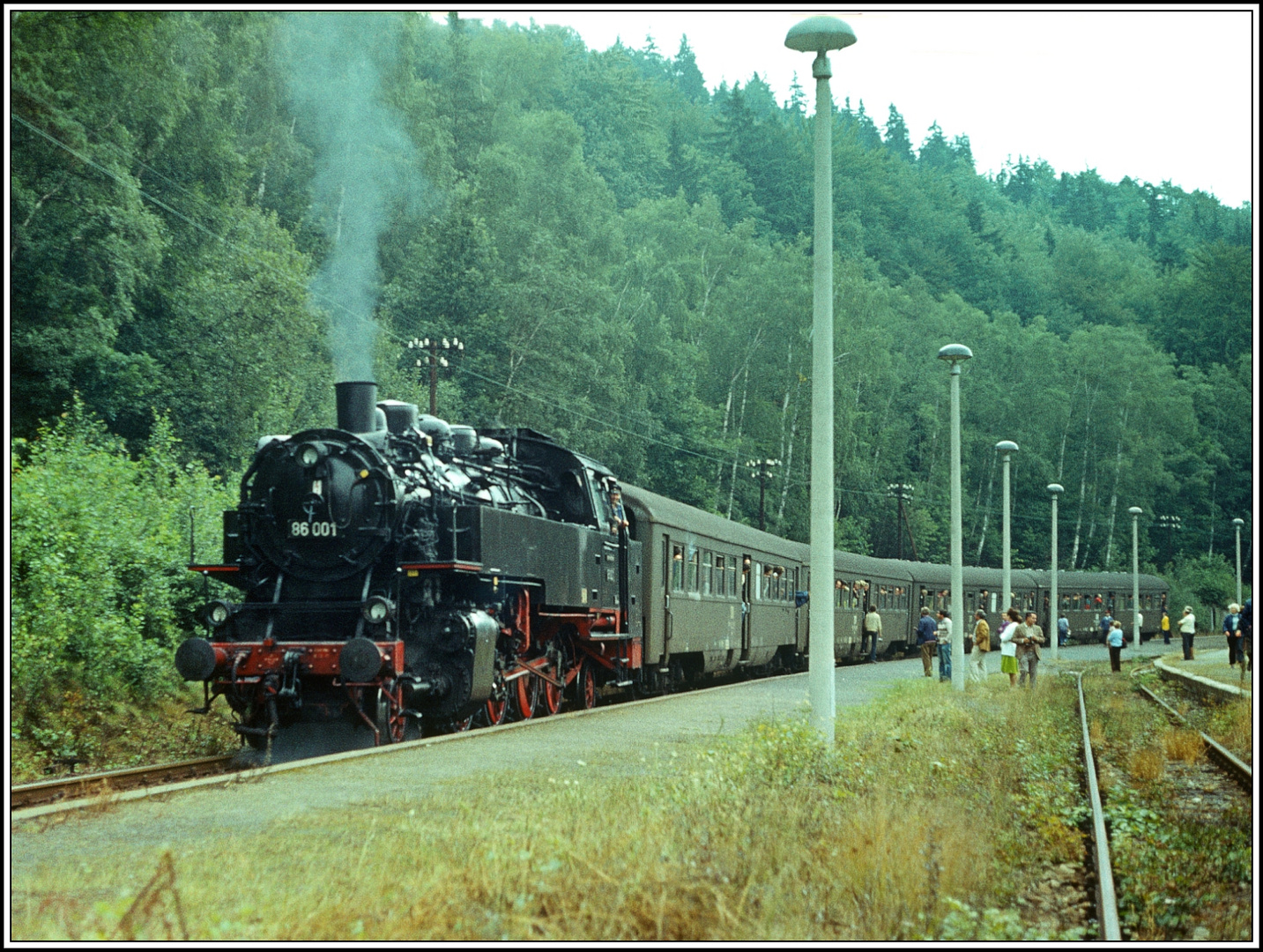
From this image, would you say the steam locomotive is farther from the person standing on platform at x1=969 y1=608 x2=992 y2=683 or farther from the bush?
the person standing on platform at x1=969 y1=608 x2=992 y2=683

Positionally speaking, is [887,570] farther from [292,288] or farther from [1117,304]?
[1117,304]

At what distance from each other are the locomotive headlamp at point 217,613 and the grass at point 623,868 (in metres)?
4.10

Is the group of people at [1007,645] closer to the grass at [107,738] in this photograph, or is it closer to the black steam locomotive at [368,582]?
the black steam locomotive at [368,582]

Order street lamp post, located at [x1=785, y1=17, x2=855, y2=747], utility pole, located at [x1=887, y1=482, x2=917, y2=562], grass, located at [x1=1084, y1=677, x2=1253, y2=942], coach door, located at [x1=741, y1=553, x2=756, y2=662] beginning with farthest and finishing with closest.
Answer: utility pole, located at [x1=887, y1=482, x2=917, y2=562]
coach door, located at [x1=741, y1=553, x2=756, y2=662]
street lamp post, located at [x1=785, y1=17, x2=855, y2=747]
grass, located at [x1=1084, y1=677, x2=1253, y2=942]

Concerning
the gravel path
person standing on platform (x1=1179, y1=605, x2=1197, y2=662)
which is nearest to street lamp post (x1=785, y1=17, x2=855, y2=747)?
A: the gravel path

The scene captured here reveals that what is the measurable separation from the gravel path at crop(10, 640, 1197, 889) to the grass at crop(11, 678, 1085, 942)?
0.32 meters

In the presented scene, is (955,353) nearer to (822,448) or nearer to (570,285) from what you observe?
(822,448)

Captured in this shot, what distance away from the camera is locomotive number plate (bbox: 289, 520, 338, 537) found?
12.0 m

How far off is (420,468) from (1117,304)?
8191cm

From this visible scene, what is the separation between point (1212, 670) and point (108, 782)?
84.8ft

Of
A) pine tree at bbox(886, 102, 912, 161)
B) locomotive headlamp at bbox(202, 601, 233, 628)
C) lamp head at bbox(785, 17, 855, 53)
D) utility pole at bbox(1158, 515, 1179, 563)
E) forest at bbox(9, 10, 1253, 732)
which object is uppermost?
pine tree at bbox(886, 102, 912, 161)

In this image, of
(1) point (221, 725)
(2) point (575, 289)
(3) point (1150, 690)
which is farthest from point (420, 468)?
Result: (2) point (575, 289)

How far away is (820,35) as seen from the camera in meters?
10.7

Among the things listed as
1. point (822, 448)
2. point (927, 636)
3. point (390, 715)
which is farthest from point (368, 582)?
point (927, 636)
